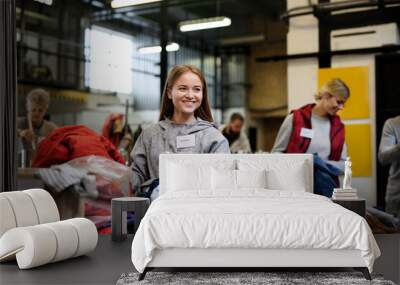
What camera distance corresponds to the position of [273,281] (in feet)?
11.0

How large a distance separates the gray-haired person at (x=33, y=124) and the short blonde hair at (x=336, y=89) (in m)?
3.44

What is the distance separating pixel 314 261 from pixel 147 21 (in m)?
4.49

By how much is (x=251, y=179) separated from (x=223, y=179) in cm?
27

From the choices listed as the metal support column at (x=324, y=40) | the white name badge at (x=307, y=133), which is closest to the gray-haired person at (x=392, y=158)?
the white name badge at (x=307, y=133)

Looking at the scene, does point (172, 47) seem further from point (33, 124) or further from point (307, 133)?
point (307, 133)

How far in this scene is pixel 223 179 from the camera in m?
4.85

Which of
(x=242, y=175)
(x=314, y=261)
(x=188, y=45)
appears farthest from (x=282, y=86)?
(x=314, y=261)

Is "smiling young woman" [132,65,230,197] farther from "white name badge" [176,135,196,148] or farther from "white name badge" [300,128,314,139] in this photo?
"white name badge" [300,128,314,139]

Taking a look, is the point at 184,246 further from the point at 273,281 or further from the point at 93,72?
the point at 93,72

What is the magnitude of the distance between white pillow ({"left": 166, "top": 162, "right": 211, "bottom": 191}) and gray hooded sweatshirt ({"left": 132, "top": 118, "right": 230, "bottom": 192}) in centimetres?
62

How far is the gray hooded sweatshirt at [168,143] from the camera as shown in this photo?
566 centimetres

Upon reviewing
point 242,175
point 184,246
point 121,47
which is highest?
point 121,47

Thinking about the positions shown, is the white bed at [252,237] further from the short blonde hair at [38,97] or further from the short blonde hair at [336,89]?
the short blonde hair at [38,97]

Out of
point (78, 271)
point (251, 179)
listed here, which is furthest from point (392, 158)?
point (78, 271)
